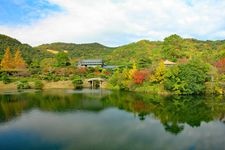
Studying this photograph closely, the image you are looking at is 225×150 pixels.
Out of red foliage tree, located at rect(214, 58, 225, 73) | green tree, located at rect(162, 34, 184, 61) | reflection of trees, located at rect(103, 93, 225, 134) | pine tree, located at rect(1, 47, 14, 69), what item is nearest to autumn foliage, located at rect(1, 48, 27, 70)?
pine tree, located at rect(1, 47, 14, 69)

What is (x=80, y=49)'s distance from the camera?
98.8m

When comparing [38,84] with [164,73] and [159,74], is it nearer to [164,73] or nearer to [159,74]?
[159,74]

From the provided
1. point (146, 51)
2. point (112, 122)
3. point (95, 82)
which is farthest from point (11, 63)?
point (112, 122)

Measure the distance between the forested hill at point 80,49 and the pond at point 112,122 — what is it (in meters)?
54.5

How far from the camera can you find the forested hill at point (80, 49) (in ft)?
289

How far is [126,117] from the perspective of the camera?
76.3ft

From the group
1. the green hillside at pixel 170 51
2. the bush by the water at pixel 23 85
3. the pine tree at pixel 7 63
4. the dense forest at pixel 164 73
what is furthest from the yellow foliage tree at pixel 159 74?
the pine tree at pixel 7 63

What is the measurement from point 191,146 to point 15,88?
110 feet

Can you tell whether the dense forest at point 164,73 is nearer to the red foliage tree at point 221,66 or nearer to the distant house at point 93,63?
the red foliage tree at point 221,66

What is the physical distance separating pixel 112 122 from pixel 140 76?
16.9 meters

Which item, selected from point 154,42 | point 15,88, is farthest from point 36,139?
point 154,42

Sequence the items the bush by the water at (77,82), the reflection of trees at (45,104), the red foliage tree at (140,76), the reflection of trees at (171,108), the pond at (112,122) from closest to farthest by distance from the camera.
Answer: the pond at (112,122) < the reflection of trees at (171,108) < the reflection of trees at (45,104) < the red foliage tree at (140,76) < the bush by the water at (77,82)

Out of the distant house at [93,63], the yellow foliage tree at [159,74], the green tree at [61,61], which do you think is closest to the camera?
the yellow foliage tree at [159,74]

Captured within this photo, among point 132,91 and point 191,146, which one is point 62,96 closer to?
point 132,91
